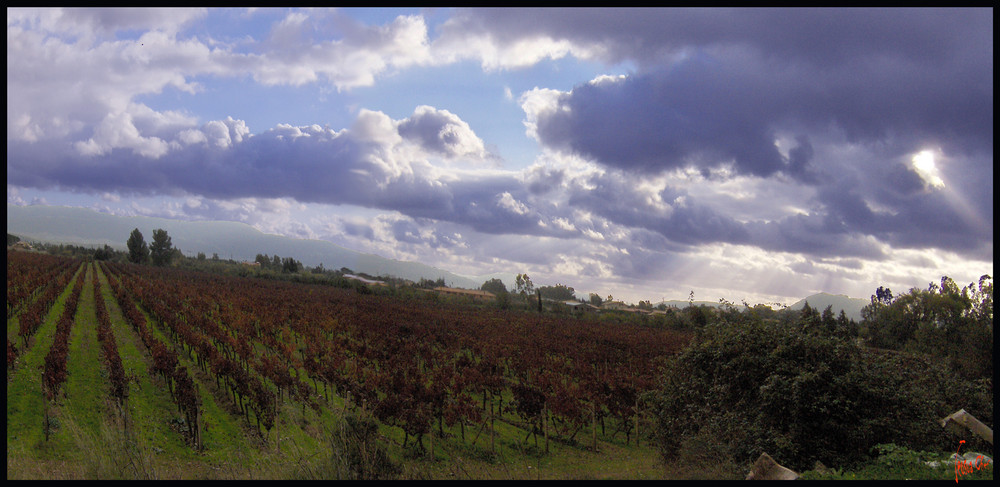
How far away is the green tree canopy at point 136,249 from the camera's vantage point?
3553 inches

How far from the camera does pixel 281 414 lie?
576 inches

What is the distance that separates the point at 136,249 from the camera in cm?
9062

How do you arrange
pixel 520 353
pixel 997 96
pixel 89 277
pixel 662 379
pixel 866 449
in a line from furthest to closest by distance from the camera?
pixel 89 277, pixel 520 353, pixel 662 379, pixel 866 449, pixel 997 96

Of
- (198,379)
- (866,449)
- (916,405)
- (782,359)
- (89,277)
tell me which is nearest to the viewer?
(866,449)

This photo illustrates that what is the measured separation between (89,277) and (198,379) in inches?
1668

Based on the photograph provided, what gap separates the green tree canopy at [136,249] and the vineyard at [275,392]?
6980 cm

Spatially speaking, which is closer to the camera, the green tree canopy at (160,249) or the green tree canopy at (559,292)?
the green tree canopy at (160,249)

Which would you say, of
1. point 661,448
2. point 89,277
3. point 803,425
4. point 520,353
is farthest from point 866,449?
point 89,277

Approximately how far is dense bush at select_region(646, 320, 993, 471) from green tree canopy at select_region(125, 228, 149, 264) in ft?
339

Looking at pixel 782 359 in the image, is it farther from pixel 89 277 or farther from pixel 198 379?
pixel 89 277
